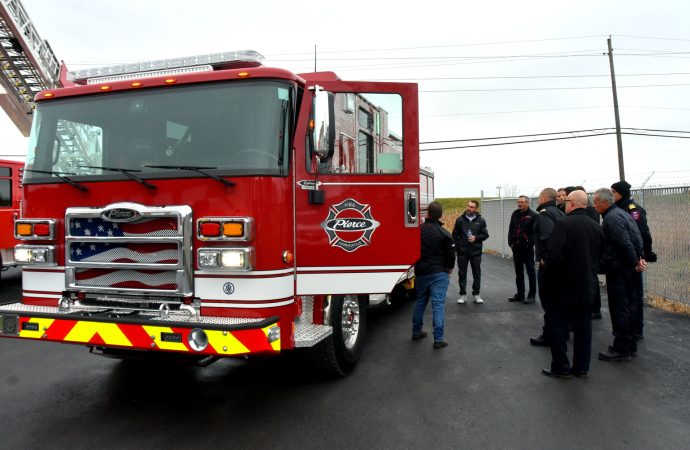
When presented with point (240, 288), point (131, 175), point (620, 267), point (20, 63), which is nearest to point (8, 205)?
point (131, 175)

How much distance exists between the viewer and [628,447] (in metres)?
3.31

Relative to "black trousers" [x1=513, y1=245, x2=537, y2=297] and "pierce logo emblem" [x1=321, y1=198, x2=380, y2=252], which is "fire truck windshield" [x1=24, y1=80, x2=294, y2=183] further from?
"black trousers" [x1=513, y1=245, x2=537, y2=297]

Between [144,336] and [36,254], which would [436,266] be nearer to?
[144,336]

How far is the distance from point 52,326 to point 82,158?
1.40 m

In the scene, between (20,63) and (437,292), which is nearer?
(437,292)

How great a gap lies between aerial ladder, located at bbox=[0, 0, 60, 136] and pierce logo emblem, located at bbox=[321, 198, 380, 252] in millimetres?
16135

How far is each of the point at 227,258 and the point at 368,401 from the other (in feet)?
5.87

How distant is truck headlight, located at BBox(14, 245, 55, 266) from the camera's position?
3967 millimetres

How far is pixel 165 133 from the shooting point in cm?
385

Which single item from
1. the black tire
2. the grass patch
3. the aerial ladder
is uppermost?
the aerial ladder

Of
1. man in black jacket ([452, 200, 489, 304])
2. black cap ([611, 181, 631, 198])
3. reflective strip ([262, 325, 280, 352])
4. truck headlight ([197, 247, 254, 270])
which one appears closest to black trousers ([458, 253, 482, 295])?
man in black jacket ([452, 200, 489, 304])

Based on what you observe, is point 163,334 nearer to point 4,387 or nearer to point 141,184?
point 141,184

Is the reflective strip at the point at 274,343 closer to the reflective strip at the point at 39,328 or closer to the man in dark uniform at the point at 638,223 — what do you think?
the reflective strip at the point at 39,328

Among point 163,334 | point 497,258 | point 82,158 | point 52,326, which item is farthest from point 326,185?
point 497,258
